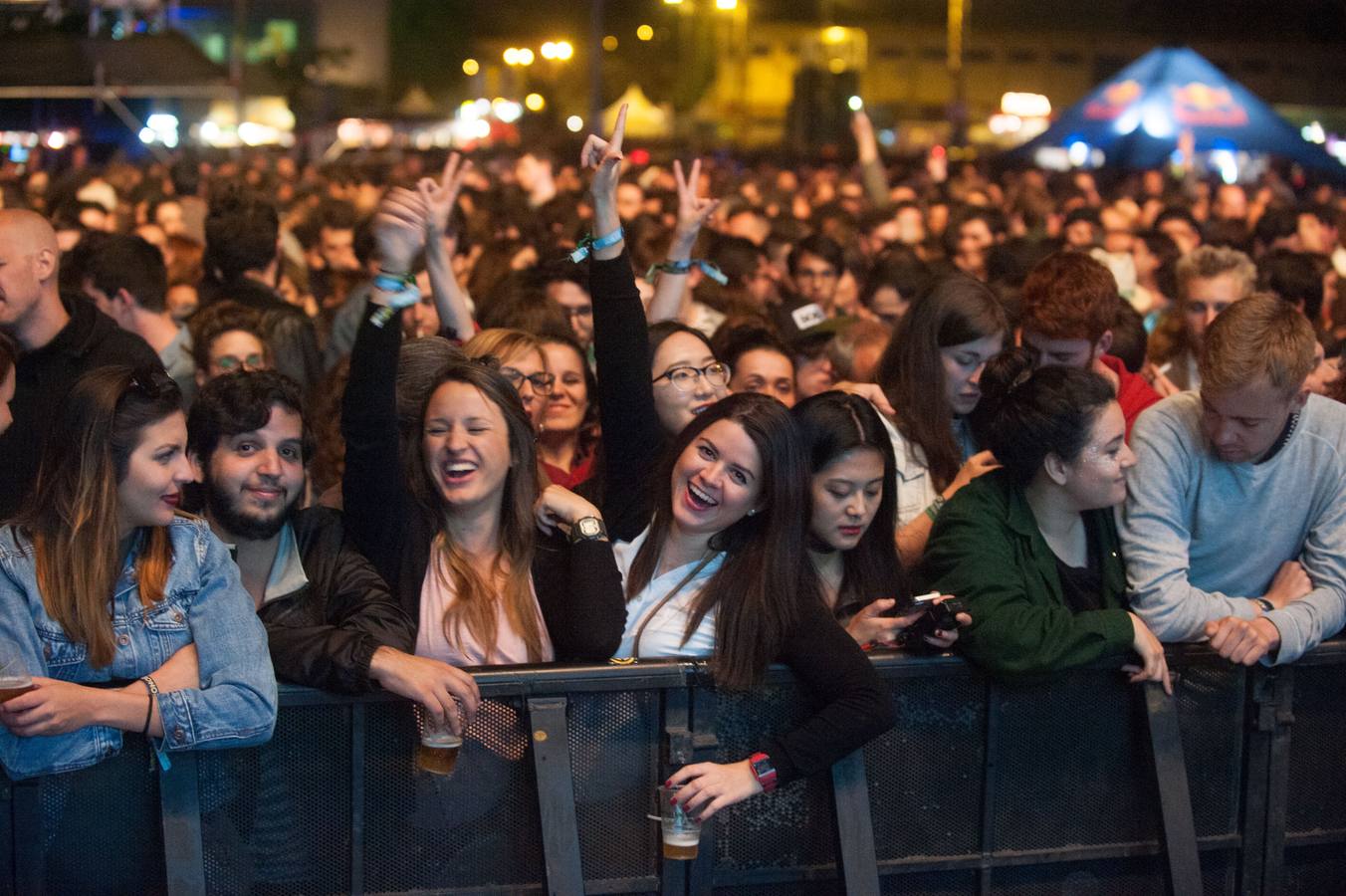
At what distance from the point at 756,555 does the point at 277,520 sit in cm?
116

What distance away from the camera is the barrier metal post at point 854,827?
12.4 ft

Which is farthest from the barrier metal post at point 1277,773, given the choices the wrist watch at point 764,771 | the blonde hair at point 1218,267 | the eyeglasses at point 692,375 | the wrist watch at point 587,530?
the blonde hair at point 1218,267

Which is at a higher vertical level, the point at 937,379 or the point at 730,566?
the point at 937,379

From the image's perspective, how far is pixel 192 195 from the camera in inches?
551

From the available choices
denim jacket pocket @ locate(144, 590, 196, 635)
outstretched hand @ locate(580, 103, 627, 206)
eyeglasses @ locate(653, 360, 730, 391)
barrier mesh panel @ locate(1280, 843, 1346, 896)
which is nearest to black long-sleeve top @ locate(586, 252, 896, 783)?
outstretched hand @ locate(580, 103, 627, 206)

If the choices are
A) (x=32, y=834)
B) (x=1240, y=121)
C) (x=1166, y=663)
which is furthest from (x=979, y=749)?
(x=1240, y=121)

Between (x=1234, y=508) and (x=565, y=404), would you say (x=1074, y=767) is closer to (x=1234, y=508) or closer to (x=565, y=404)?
(x=1234, y=508)

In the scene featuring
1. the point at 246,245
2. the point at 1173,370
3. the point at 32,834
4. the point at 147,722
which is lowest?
the point at 32,834

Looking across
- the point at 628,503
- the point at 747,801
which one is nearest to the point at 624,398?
the point at 628,503

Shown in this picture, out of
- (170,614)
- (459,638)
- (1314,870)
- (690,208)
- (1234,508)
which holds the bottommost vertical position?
(1314,870)

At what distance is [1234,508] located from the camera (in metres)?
4.37

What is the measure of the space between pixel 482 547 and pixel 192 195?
10685mm

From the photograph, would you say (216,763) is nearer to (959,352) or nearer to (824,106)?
(959,352)

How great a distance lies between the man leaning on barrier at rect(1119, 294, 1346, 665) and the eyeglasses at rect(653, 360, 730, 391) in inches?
49.2
